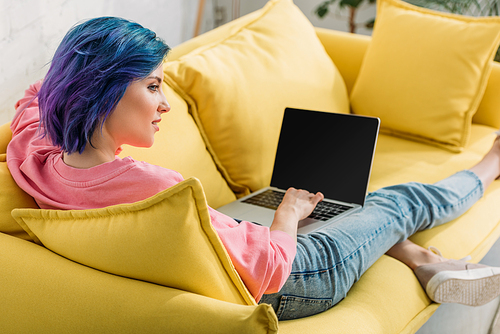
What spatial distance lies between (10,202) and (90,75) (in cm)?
27

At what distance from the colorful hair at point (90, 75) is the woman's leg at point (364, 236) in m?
0.49

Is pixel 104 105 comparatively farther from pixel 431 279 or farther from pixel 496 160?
pixel 496 160

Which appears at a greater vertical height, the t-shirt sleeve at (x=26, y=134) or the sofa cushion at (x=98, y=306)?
the t-shirt sleeve at (x=26, y=134)

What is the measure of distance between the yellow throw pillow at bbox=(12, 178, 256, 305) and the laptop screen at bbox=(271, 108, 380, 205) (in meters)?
0.74

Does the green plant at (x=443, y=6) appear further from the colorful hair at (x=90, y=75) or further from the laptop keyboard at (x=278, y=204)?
the colorful hair at (x=90, y=75)

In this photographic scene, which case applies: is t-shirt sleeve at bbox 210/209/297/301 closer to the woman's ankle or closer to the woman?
the woman

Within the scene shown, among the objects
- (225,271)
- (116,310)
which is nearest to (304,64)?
(225,271)

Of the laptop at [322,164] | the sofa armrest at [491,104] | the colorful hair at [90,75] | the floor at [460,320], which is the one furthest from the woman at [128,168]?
the sofa armrest at [491,104]

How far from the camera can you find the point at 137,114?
3.08ft

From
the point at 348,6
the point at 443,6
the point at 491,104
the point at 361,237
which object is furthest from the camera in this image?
the point at 348,6

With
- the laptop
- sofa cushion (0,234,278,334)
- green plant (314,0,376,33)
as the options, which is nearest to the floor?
the laptop

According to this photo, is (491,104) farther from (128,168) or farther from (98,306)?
(98,306)

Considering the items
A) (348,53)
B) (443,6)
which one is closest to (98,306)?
(348,53)

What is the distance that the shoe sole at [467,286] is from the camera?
1.15m
